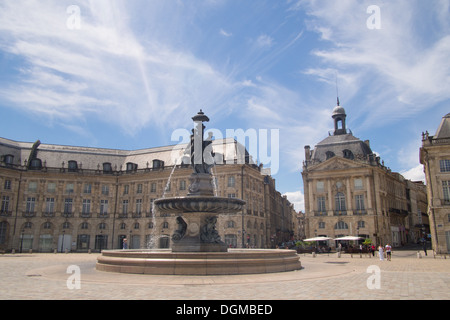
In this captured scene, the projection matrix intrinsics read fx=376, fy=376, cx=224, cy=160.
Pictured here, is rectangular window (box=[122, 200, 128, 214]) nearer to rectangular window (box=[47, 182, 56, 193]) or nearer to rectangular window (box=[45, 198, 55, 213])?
rectangular window (box=[45, 198, 55, 213])

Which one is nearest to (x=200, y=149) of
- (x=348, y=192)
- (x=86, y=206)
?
(x=348, y=192)

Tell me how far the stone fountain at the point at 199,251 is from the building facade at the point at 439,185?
1152 inches

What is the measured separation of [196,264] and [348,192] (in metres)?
43.3

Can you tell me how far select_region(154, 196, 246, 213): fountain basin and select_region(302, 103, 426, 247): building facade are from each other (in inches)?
1501

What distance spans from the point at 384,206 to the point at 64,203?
47007mm

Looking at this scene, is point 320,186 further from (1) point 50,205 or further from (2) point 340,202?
(1) point 50,205

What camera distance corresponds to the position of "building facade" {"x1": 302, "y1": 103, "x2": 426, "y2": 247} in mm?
51688

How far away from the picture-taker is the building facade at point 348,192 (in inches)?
2035

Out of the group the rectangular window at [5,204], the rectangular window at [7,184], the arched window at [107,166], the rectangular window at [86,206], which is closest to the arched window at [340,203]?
the arched window at [107,166]

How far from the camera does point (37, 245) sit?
52938 millimetres

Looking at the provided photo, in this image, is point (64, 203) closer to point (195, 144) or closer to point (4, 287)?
point (195, 144)

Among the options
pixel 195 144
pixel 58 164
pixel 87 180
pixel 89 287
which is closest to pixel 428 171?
pixel 195 144

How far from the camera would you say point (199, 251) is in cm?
1728
